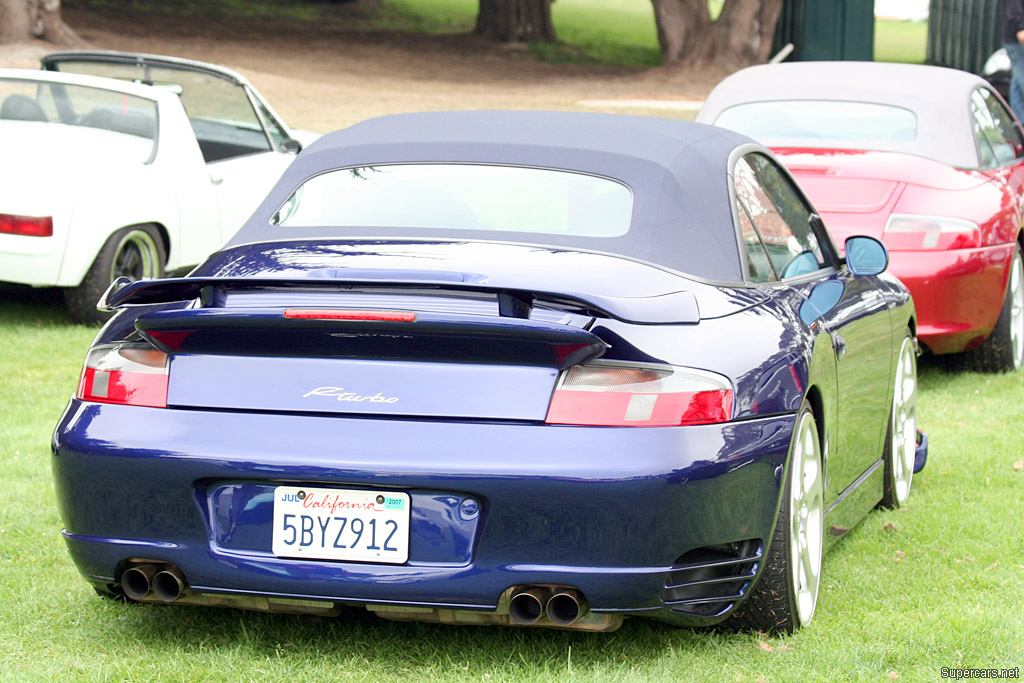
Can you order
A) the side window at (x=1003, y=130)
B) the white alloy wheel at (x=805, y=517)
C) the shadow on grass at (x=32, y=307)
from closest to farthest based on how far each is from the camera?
the white alloy wheel at (x=805, y=517)
the side window at (x=1003, y=130)
the shadow on grass at (x=32, y=307)

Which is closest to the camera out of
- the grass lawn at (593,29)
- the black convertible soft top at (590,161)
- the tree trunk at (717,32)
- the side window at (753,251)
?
the black convertible soft top at (590,161)

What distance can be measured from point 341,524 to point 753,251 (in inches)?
62.3

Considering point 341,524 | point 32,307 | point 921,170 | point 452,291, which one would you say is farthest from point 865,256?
point 32,307

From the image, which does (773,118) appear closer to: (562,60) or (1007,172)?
(1007,172)

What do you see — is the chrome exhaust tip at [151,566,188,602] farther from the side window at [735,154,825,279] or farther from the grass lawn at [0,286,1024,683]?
the side window at [735,154,825,279]

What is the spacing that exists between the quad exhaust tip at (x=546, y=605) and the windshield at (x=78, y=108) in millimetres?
6793

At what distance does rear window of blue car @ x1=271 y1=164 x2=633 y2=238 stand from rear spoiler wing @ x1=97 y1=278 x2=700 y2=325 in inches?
22.7

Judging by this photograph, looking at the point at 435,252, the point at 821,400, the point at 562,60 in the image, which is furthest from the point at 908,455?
the point at 562,60

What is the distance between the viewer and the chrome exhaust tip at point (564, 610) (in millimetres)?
3387

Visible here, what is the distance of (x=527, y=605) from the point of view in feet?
11.2

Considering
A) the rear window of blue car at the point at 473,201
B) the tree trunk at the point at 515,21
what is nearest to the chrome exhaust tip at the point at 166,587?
the rear window of blue car at the point at 473,201
